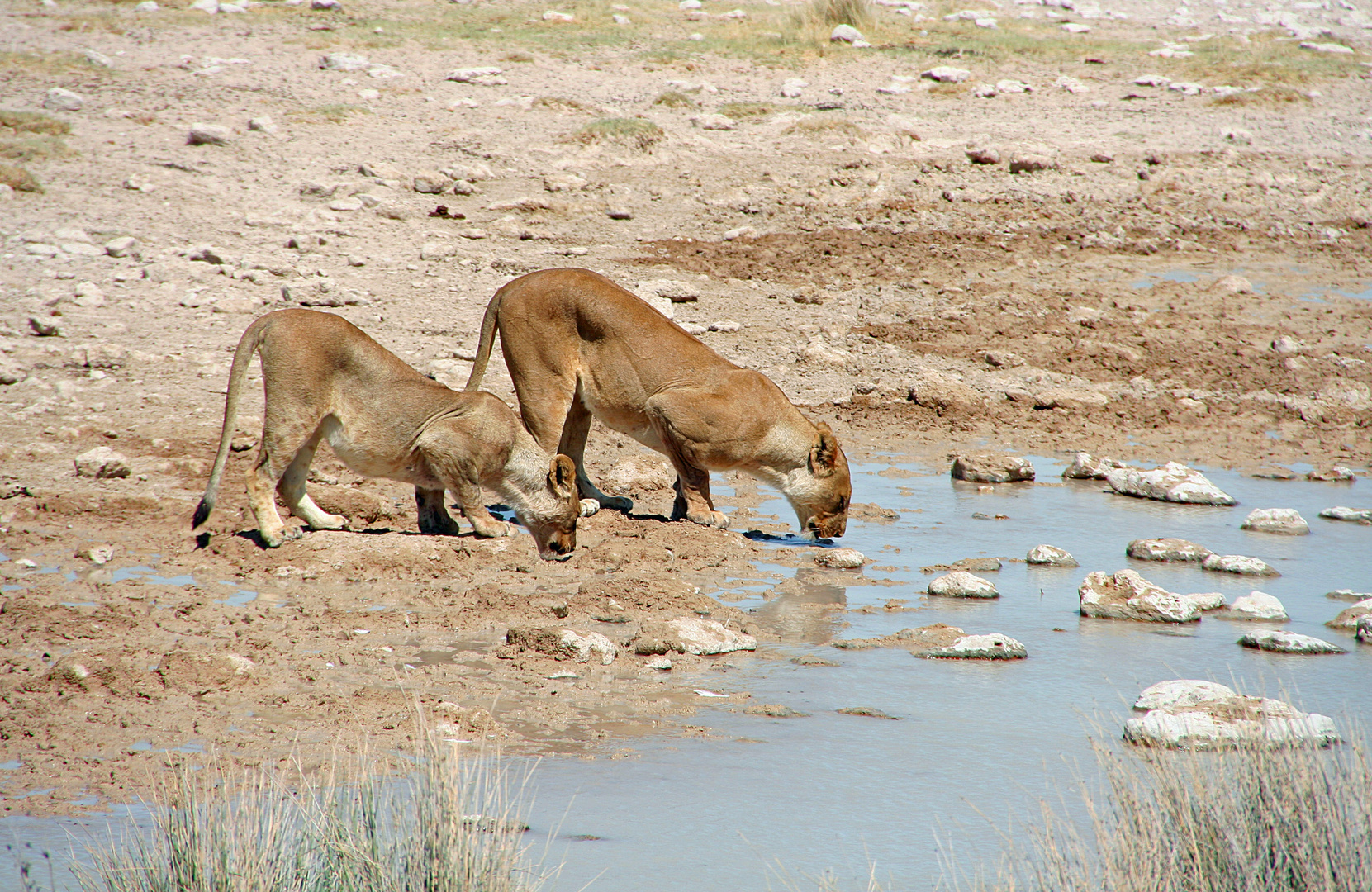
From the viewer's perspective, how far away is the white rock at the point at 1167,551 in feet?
28.8

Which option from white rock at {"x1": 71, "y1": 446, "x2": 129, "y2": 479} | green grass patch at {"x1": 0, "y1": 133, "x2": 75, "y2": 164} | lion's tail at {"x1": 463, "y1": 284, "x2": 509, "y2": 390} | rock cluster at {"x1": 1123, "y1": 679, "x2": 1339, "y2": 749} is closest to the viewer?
rock cluster at {"x1": 1123, "y1": 679, "x2": 1339, "y2": 749}

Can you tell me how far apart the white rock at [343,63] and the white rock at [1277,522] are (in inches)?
639

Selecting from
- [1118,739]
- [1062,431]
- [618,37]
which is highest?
[618,37]

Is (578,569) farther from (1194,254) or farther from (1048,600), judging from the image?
(1194,254)

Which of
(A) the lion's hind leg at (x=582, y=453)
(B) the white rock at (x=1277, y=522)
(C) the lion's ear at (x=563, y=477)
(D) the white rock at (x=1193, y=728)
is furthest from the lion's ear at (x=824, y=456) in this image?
(D) the white rock at (x=1193, y=728)

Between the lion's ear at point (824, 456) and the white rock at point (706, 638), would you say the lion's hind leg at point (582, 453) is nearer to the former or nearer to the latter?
the lion's ear at point (824, 456)

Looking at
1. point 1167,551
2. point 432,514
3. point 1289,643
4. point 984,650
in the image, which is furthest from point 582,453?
point 1289,643

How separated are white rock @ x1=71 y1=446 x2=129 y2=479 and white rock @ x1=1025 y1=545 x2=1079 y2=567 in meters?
6.30

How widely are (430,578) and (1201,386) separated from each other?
9.56 m

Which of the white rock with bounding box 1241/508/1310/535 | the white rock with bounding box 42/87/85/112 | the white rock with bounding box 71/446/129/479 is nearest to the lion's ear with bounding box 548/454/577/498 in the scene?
the white rock with bounding box 71/446/129/479

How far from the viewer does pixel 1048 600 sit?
7.87 meters

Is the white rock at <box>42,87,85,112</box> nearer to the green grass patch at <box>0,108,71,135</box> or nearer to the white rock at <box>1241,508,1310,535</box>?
the green grass patch at <box>0,108,71,135</box>

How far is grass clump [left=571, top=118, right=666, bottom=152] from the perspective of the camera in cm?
1873

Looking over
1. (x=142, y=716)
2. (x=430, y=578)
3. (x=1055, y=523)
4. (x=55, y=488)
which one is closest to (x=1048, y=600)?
(x=1055, y=523)
